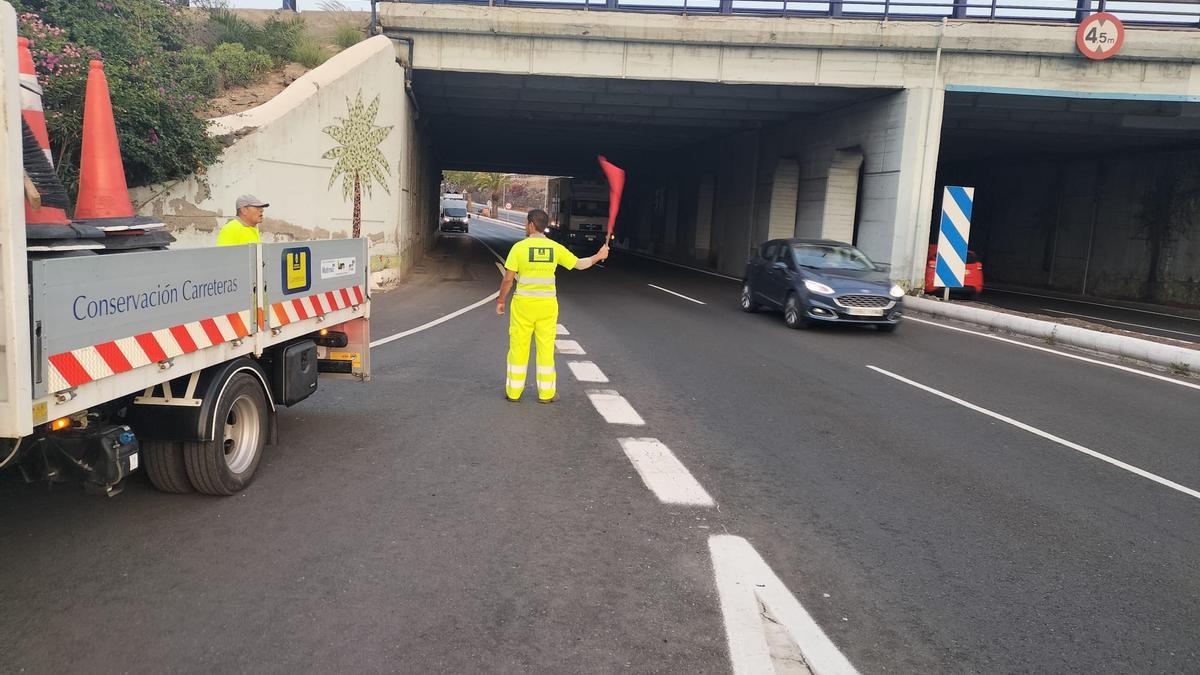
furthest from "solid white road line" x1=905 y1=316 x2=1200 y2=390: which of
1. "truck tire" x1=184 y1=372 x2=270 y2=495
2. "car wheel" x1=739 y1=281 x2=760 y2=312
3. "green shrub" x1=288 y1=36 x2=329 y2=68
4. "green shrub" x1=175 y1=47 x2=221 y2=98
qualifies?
"green shrub" x1=288 y1=36 x2=329 y2=68

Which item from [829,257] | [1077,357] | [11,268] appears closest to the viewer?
[11,268]

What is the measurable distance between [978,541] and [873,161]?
19338 mm

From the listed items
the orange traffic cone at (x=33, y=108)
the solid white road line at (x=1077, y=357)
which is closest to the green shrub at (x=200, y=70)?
the orange traffic cone at (x=33, y=108)

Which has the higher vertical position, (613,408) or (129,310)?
(129,310)

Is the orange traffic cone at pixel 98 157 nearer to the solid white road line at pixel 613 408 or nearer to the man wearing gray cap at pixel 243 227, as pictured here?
the man wearing gray cap at pixel 243 227

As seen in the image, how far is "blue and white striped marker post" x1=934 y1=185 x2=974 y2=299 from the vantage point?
17.8 m

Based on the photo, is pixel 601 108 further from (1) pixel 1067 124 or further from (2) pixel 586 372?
(2) pixel 586 372

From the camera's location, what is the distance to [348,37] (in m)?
24.1

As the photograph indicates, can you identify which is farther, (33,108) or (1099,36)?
(1099,36)

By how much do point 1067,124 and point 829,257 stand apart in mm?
13367

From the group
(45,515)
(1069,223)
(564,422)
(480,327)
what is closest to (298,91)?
(480,327)

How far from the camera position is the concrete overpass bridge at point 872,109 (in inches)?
817

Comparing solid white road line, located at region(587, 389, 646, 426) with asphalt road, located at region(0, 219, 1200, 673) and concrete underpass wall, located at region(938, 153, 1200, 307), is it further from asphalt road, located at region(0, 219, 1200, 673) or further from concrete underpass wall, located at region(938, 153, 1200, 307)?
concrete underpass wall, located at region(938, 153, 1200, 307)

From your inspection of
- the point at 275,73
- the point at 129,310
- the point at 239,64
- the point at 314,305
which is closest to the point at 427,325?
the point at 314,305
